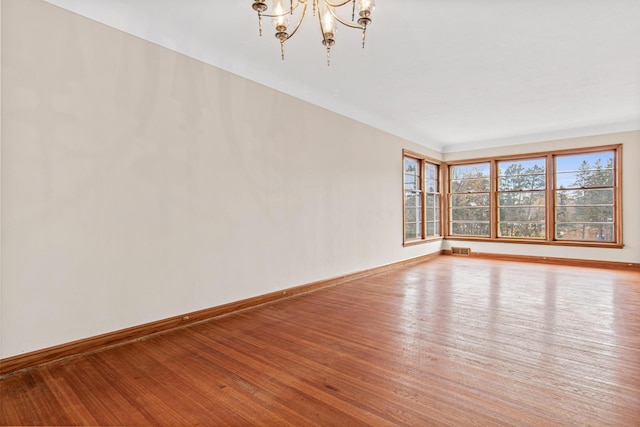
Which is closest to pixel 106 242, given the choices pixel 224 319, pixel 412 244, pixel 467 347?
pixel 224 319

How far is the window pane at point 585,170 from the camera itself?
254 inches

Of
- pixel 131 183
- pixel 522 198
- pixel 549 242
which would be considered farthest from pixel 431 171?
pixel 131 183

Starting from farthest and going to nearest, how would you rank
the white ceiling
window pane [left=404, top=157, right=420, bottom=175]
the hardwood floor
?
window pane [left=404, top=157, right=420, bottom=175] → the white ceiling → the hardwood floor

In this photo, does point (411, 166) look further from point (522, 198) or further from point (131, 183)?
point (131, 183)

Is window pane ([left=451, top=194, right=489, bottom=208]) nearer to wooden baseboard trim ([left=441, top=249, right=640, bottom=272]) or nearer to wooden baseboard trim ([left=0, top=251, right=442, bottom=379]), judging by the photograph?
wooden baseboard trim ([left=441, top=249, right=640, bottom=272])

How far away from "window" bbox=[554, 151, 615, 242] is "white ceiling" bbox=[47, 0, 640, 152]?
3.75ft

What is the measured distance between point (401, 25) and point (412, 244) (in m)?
4.83

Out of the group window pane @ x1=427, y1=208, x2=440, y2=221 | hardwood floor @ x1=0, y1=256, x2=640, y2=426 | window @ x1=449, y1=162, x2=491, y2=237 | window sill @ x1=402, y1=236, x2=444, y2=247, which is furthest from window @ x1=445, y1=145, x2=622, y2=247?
hardwood floor @ x1=0, y1=256, x2=640, y2=426

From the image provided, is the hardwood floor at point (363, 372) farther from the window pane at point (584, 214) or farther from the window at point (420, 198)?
the window pane at point (584, 214)

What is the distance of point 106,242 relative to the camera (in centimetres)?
262

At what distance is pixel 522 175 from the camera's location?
7297 millimetres

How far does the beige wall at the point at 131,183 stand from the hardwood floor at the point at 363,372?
0.42 meters

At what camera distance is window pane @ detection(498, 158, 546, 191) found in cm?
708

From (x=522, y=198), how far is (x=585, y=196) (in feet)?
3.58
